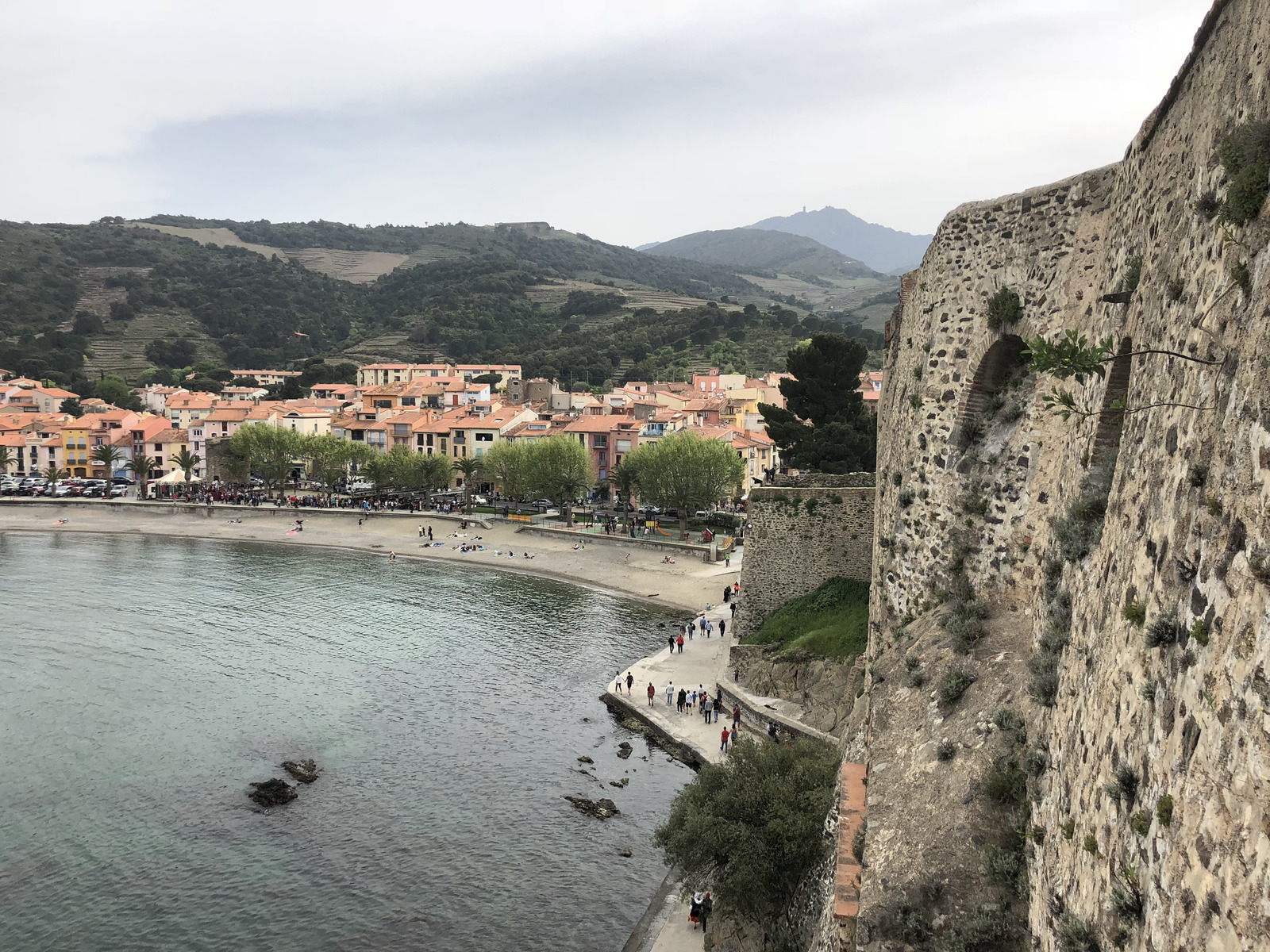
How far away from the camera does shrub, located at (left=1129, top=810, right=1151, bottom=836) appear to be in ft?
15.2

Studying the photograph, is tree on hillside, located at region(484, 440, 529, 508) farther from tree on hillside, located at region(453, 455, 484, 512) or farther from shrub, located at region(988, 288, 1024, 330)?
shrub, located at region(988, 288, 1024, 330)

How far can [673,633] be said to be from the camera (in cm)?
3606

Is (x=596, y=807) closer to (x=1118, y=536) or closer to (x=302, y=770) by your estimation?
(x=302, y=770)

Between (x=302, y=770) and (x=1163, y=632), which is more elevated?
(x=1163, y=632)

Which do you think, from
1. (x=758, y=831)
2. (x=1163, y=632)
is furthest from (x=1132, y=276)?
(x=758, y=831)

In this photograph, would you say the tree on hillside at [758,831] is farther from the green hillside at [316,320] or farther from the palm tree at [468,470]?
the green hillside at [316,320]

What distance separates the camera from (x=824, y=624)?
24.5 metres

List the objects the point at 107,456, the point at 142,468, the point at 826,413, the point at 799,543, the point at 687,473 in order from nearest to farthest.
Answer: the point at 799,543
the point at 826,413
the point at 687,473
the point at 142,468
the point at 107,456

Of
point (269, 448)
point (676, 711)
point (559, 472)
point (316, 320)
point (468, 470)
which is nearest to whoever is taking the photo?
point (676, 711)

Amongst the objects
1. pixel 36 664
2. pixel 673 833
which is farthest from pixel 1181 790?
pixel 36 664

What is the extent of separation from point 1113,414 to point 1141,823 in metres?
3.76

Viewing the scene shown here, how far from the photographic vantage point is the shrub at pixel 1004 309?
10.5 meters

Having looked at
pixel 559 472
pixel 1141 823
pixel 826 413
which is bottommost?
pixel 559 472

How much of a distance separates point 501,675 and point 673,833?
16.0m
